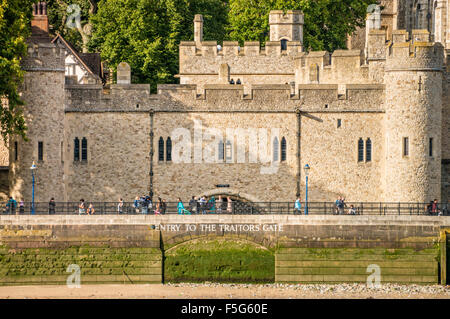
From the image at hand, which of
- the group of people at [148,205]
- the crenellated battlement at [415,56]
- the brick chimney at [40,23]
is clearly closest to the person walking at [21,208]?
the group of people at [148,205]

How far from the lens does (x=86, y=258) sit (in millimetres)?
55719

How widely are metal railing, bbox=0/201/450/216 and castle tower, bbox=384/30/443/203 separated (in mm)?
873

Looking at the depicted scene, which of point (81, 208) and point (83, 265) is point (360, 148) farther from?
point (83, 265)

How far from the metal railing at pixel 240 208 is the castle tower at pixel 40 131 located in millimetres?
881

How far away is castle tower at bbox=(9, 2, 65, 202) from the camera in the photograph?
6034 cm

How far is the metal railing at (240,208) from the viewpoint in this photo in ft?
191

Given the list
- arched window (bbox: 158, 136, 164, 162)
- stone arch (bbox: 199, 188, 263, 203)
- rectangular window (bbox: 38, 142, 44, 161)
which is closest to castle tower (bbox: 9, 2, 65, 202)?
rectangular window (bbox: 38, 142, 44, 161)

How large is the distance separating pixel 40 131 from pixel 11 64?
3.47 metres

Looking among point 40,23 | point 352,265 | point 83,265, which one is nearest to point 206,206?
point 83,265

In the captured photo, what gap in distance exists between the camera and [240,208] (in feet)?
195

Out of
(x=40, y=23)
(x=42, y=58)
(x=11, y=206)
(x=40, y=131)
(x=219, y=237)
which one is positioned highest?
(x=40, y=23)

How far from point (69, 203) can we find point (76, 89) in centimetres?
649

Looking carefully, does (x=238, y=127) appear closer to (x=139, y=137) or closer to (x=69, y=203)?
(x=139, y=137)

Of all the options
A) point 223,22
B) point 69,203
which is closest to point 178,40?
point 223,22
